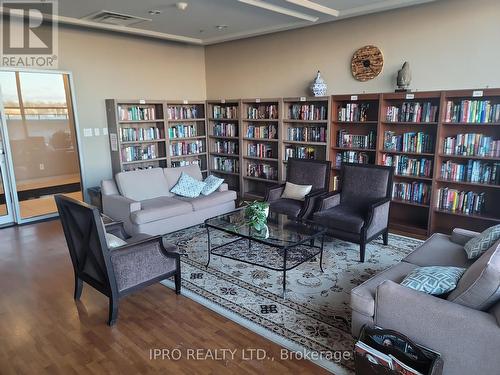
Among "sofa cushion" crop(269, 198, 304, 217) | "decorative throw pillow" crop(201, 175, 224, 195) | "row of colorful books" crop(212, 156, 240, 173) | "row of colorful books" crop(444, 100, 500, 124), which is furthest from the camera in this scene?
"row of colorful books" crop(212, 156, 240, 173)

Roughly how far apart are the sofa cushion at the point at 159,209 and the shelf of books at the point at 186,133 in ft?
5.74

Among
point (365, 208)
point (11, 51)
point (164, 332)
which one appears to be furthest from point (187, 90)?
point (164, 332)

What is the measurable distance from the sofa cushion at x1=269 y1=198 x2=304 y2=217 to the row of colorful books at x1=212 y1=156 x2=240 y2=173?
2.16 meters

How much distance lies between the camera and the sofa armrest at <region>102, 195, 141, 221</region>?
4523 millimetres

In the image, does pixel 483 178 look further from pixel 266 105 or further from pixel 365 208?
pixel 266 105

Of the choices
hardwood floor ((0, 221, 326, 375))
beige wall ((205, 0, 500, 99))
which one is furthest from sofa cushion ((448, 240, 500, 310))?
beige wall ((205, 0, 500, 99))

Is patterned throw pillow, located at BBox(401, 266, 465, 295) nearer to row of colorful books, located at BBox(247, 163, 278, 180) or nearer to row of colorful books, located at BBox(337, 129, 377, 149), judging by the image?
row of colorful books, located at BBox(337, 129, 377, 149)

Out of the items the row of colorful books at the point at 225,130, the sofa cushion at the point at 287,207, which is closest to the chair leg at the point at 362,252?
the sofa cushion at the point at 287,207

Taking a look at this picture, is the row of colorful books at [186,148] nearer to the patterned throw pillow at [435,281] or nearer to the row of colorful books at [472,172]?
the row of colorful books at [472,172]

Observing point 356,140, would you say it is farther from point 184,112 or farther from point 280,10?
point 184,112

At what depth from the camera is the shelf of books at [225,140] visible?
6.71 meters

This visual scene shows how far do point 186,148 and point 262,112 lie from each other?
159cm

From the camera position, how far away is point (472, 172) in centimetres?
438

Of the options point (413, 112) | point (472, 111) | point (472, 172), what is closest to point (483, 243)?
point (472, 172)
